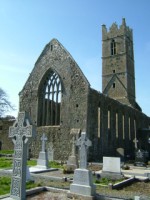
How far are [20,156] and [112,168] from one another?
7.65 metres

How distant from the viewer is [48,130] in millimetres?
24062

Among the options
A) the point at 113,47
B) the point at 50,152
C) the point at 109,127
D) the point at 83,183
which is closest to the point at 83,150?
the point at 83,183

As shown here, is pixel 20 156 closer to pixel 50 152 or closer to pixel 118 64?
pixel 50 152

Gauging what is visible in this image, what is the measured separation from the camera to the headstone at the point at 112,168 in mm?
13045

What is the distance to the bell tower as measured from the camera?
39219 millimetres

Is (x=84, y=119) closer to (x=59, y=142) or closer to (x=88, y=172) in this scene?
(x=59, y=142)

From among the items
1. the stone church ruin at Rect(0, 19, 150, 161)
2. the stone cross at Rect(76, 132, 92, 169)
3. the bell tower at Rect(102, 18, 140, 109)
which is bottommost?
the stone cross at Rect(76, 132, 92, 169)

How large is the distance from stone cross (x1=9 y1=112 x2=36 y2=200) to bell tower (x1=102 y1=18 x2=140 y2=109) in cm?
3126

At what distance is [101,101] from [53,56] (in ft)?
22.6

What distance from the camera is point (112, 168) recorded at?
527 inches

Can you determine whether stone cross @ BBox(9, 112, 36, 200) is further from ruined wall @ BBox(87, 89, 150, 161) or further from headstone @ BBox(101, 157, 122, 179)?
ruined wall @ BBox(87, 89, 150, 161)

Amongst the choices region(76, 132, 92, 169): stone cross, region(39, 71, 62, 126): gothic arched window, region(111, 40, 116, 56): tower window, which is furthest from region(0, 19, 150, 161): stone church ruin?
region(111, 40, 116, 56): tower window

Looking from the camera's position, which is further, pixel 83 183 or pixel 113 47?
pixel 113 47

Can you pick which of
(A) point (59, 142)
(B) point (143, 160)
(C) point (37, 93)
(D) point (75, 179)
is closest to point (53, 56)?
(C) point (37, 93)
